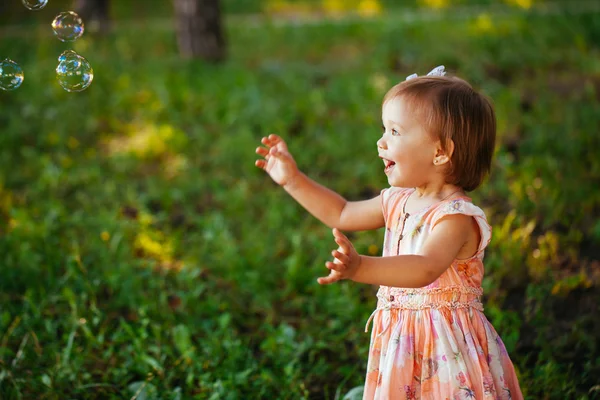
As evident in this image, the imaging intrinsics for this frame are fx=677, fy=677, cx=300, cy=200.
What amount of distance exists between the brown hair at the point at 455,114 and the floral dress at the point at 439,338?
140mm

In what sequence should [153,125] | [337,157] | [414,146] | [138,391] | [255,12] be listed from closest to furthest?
[414,146] < [138,391] < [337,157] < [153,125] < [255,12]

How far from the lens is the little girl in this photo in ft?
6.10

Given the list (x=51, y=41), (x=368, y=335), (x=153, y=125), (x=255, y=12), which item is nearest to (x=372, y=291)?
(x=368, y=335)

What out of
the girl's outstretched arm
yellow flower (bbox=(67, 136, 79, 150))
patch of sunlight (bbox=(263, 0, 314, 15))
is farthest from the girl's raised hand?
patch of sunlight (bbox=(263, 0, 314, 15))

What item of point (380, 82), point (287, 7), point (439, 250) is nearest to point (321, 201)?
point (439, 250)

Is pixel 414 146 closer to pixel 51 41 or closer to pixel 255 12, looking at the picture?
pixel 51 41

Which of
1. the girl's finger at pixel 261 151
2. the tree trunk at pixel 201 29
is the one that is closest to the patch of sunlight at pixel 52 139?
the tree trunk at pixel 201 29

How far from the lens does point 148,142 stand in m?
5.01

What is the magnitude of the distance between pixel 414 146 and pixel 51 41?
6.51 meters

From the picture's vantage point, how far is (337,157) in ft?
15.4

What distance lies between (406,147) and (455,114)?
16 cm

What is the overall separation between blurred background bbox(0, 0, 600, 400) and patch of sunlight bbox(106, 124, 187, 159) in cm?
2

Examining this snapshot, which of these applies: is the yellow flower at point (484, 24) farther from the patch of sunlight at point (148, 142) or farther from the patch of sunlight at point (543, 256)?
the patch of sunlight at point (543, 256)

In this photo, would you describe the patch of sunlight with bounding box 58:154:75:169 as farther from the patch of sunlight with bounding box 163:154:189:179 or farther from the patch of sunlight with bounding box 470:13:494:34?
the patch of sunlight with bounding box 470:13:494:34
